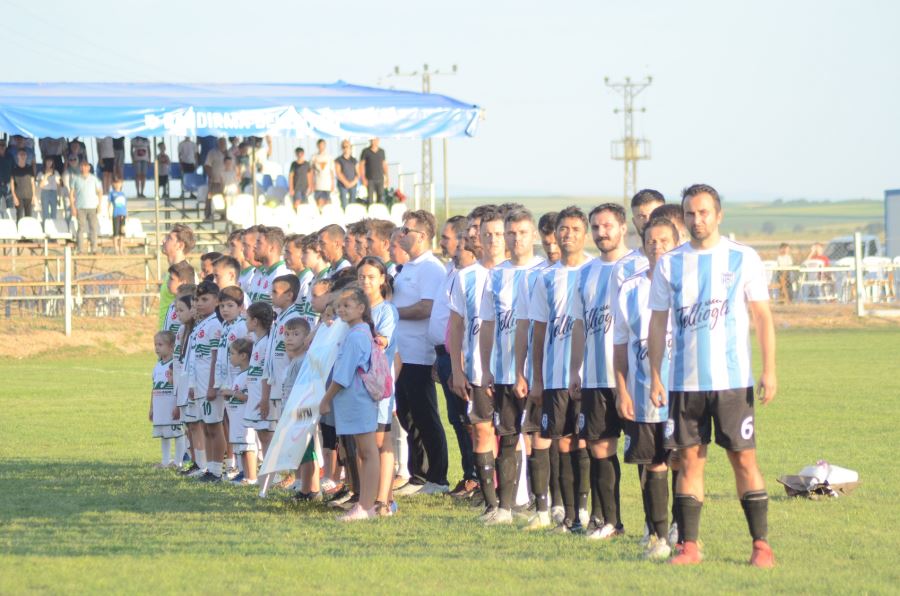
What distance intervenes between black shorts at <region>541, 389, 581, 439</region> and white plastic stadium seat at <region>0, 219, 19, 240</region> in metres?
21.7

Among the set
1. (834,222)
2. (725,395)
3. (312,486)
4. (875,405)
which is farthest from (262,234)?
(834,222)

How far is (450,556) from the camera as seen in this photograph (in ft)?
24.3

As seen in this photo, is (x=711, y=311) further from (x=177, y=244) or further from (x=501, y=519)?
(x=177, y=244)

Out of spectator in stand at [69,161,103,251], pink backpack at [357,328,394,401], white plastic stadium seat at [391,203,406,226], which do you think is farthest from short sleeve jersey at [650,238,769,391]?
white plastic stadium seat at [391,203,406,226]

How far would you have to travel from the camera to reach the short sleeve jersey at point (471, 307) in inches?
345

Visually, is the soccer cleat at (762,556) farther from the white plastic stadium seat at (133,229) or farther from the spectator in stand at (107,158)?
the spectator in stand at (107,158)

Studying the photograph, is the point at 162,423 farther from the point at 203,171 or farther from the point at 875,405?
the point at 203,171

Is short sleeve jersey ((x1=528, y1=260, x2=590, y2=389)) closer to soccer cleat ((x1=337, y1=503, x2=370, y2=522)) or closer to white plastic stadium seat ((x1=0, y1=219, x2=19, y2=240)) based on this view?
soccer cleat ((x1=337, y1=503, x2=370, y2=522))

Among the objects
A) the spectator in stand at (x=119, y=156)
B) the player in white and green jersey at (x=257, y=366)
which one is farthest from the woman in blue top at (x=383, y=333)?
the spectator in stand at (x=119, y=156)

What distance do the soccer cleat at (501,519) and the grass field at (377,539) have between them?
0.09m

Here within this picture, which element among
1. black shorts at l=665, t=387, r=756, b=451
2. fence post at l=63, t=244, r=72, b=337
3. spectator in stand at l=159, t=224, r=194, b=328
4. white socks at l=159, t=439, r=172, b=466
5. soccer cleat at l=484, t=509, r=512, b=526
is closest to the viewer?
black shorts at l=665, t=387, r=756, b=451

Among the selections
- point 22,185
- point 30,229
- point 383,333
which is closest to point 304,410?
point 383,333

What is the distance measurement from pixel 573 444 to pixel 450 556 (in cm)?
119

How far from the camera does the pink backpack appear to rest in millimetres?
8844
